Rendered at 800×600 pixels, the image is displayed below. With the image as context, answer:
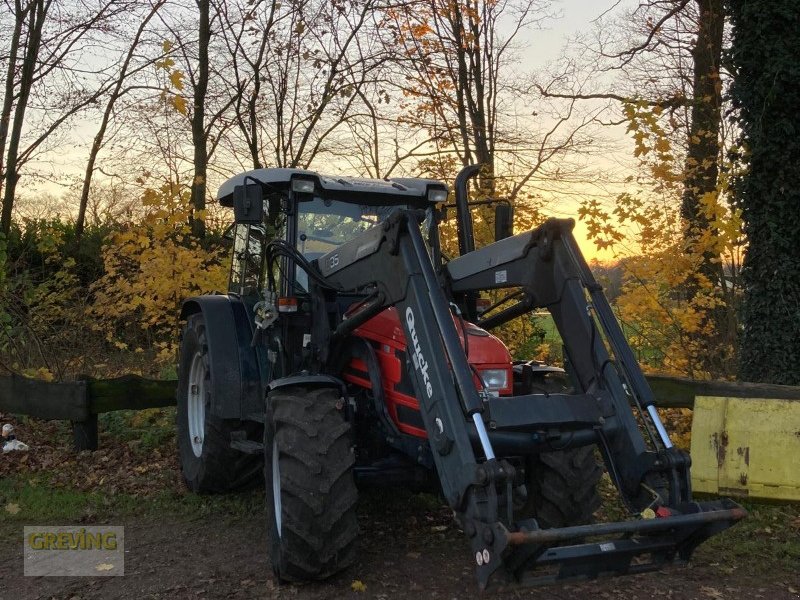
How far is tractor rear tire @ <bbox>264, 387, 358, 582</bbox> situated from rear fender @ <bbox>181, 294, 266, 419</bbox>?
140 centimetres

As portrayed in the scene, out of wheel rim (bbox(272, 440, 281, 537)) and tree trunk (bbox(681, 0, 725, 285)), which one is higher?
tree trunk (bbox(681, 0, 725, 285))

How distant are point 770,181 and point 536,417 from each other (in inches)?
226

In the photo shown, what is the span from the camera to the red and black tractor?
3.63 metres

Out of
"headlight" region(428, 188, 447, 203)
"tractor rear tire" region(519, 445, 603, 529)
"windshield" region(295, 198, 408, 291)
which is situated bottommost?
"tractor rear tire" region(519, 445, 603, 529)

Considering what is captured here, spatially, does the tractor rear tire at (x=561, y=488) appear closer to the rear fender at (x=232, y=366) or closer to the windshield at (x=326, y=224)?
the windshield at (x=326, y=224)

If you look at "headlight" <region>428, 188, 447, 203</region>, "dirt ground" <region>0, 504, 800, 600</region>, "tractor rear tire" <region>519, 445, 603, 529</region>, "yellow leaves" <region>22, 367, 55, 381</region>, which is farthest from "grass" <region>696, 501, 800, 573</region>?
"yellow leaves" <region>22, 367, 55, 381</region>

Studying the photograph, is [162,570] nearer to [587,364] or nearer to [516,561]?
[516,561]

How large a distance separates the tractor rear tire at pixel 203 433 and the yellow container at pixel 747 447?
132 inches

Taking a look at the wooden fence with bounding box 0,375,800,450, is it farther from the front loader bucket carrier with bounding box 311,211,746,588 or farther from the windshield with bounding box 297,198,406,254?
the front loader bucket carrier with bounding box 311,211,746,588

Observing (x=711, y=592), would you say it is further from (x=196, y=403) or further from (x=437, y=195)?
(x=196, y=403)

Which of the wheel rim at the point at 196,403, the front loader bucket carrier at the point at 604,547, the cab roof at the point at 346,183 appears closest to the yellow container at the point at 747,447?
the front loader bucket carrier at the point at 604,547

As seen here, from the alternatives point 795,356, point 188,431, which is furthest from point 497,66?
point 188,431

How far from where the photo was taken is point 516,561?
3.38 metres

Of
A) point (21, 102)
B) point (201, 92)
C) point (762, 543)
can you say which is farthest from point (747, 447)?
point (21, 102)
